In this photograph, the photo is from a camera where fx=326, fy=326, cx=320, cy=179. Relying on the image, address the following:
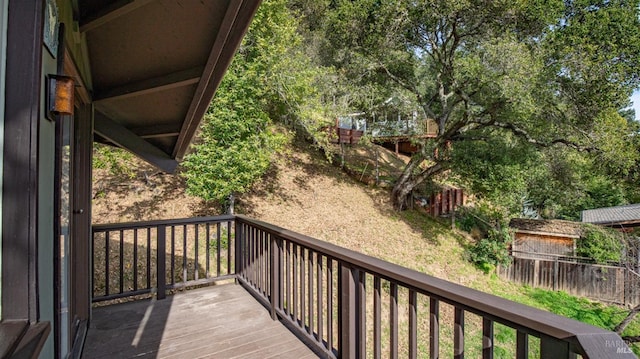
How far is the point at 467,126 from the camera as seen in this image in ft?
33.7

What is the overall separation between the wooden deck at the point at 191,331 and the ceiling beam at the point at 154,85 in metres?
1.96

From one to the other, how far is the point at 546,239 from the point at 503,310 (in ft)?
40.5

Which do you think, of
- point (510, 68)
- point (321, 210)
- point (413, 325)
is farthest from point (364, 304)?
point (321, 210)

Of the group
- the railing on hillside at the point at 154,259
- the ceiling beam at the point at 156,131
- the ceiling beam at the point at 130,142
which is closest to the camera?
the ceiling beam at the point at 130,142

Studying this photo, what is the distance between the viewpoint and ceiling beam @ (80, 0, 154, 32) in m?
1.57

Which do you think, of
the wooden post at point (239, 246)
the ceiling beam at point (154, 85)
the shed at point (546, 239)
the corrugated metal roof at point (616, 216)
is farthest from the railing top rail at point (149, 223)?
the corrugated metal roof at point (616, 216)

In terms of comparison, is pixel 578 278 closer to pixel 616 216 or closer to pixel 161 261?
pixel 616 216

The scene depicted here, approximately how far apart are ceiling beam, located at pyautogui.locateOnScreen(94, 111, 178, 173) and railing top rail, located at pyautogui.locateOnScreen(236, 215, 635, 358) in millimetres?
2908

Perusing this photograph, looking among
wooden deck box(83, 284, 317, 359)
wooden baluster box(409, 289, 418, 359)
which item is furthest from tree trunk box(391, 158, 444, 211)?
wooden baluster box(409, 289, 418, 359)

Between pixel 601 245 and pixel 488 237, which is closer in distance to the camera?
pixel 601 245

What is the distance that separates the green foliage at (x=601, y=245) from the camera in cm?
975

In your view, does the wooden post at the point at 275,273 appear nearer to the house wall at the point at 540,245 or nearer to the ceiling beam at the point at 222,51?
the ceiling beam at the point at 222,51

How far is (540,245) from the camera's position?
1112cm

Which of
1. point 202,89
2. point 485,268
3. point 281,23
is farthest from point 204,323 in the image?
point 485,268
